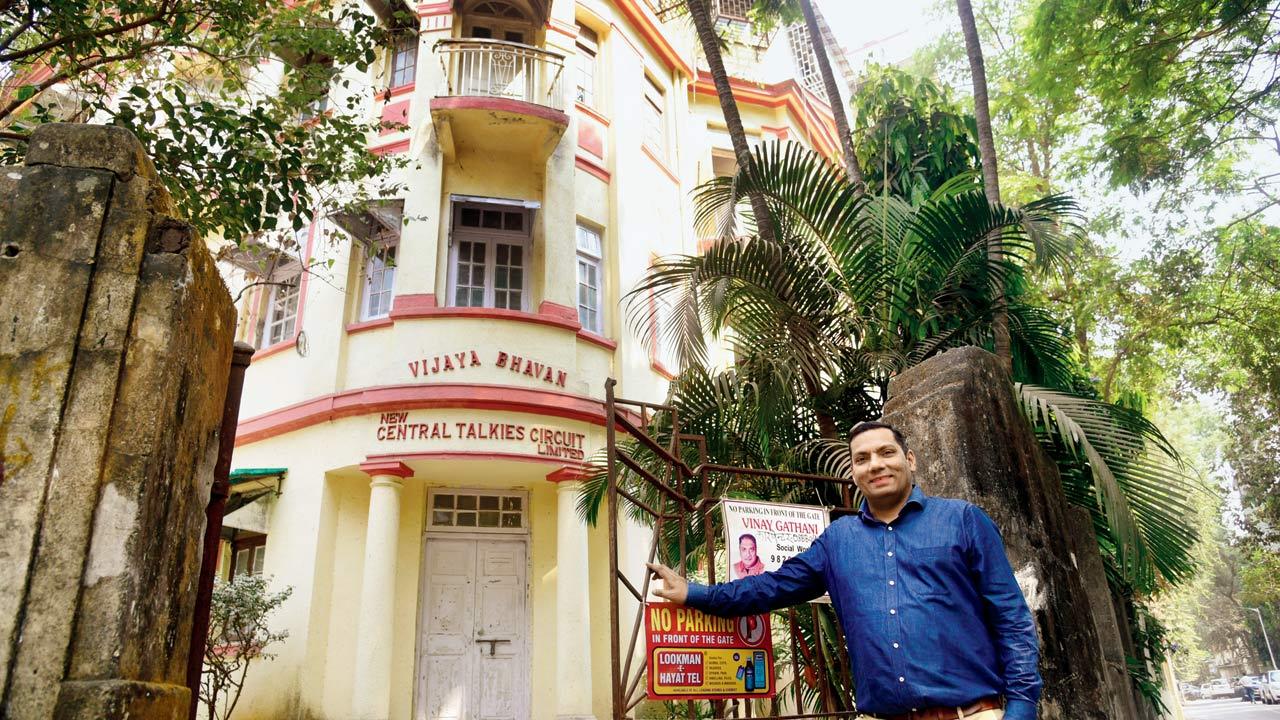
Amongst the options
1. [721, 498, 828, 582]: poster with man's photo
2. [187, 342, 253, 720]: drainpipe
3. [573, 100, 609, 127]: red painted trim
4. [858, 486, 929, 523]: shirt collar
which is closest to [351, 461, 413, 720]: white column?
[573, 100, 609, 127]: red painted trim

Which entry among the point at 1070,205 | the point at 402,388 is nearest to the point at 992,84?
the point at 1070,205

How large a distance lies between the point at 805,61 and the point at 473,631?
15.1 metres

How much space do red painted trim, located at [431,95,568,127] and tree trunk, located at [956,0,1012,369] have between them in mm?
4907

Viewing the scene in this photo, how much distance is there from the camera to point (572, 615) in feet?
30.6

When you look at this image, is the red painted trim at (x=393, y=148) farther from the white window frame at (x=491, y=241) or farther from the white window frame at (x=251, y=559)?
the white window frame at (x=251, y=559)

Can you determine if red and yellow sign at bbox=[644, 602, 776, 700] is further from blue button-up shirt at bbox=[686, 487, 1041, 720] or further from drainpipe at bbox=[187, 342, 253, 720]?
drainpipe at bbox=[187, 342, 253, 720]

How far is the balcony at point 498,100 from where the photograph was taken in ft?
35.0

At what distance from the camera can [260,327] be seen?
11.9m

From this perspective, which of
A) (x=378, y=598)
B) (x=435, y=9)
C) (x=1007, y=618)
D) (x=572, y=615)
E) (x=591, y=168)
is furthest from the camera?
(x=591, y=168)

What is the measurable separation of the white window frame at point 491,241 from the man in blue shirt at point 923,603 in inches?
336

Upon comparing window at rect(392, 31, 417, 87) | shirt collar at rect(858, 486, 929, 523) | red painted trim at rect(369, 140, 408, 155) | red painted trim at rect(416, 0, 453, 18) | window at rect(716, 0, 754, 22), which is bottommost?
shirt collar at rect(858, 486, 929, 523)

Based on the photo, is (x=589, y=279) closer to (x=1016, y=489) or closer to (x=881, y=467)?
(x=1016, y=489)

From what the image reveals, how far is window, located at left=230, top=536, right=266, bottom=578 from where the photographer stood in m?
10.6

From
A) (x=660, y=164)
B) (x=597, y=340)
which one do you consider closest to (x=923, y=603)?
(x=597, y=340)
